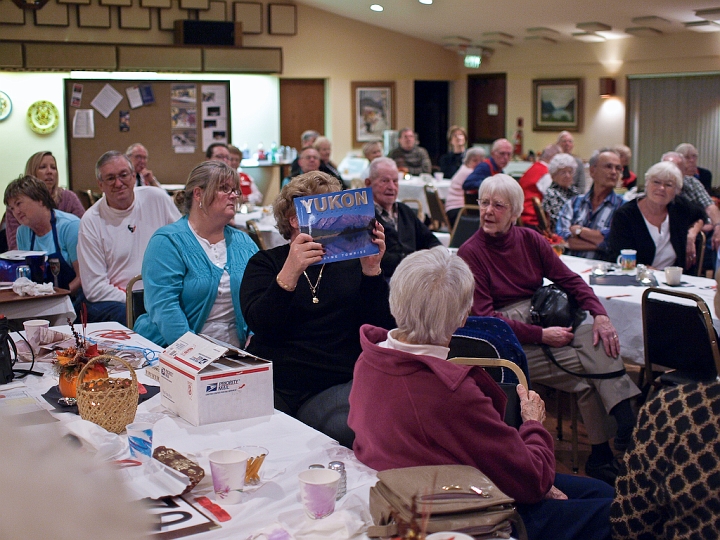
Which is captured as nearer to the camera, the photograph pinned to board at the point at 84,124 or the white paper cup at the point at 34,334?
the white paper cup at the point at 34,334

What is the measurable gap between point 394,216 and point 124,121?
7762 millimetres

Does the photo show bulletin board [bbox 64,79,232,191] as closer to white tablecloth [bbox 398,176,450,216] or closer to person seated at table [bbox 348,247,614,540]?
white tablecloth [bbox 398,176,450,216]

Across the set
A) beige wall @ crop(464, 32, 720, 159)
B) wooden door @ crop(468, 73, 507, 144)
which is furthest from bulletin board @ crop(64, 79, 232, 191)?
beige wall @ crop(464, 32, 720, 159)

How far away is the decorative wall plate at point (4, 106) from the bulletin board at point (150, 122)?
73 centimetres

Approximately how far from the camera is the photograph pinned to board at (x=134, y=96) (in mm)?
11681

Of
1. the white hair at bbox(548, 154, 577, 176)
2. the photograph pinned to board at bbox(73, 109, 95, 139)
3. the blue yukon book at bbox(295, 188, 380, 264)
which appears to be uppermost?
the photograph pinned to board at bbox(73, 109, 95, 139)

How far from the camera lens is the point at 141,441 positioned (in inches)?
81.6

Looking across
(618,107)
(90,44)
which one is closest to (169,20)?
(90,44)

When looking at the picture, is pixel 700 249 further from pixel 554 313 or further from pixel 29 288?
pixel 29 288

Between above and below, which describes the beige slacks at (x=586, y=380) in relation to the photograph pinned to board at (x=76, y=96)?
below

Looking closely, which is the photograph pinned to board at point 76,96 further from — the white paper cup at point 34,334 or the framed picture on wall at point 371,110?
the white paper cup at point 34,334

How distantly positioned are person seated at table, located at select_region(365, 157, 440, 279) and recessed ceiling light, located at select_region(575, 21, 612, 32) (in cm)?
698

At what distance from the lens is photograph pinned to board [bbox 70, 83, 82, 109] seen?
11.4 metres

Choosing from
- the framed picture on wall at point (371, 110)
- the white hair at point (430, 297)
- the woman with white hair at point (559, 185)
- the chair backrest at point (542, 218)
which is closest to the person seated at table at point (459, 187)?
the chair backrest at point (542, 218)
